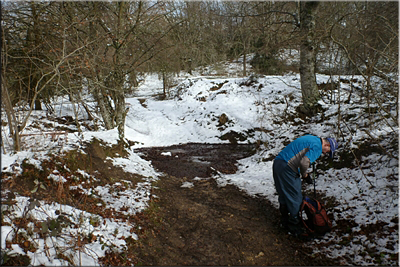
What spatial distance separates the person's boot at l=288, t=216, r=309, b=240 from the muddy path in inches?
4.8

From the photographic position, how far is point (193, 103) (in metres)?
18.2

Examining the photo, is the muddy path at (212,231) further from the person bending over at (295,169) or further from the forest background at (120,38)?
the forest background at (120,38)

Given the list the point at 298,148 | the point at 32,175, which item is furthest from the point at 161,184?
the point at 298,148

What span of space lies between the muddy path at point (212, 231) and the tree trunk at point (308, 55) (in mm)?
5988

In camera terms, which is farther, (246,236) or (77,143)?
(77,143)

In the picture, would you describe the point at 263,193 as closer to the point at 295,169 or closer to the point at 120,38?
the point at 295,169

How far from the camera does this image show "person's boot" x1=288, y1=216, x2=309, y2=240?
425cm

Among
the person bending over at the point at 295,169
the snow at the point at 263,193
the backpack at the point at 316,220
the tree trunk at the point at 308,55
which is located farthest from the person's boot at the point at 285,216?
the tree trunk at the point at 308,55

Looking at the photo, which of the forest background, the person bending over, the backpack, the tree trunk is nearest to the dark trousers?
the person bending over

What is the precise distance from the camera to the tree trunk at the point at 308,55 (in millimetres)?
9586

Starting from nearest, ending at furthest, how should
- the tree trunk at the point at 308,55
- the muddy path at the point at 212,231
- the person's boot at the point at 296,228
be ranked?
the muddy path at the point at 212,231 → the person's boot at the point at 296,228 → the tree trunk at the point at 308,55

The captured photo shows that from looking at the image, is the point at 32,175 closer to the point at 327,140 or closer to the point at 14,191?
the point at 14,191

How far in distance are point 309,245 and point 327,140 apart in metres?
1.81

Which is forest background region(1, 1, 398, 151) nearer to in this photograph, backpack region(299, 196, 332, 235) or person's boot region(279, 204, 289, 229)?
backpack region(299, 196, 332, 235)
